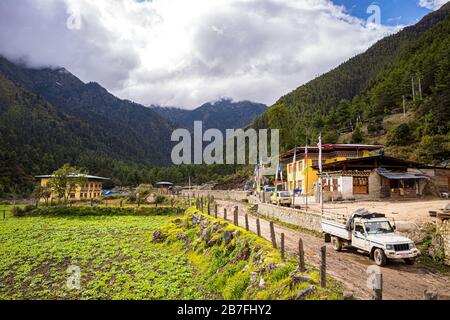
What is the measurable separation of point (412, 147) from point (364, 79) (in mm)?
103311

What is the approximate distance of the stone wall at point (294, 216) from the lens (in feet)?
72.0

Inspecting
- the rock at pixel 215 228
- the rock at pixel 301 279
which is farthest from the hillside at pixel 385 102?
the rock at pixel 301 279

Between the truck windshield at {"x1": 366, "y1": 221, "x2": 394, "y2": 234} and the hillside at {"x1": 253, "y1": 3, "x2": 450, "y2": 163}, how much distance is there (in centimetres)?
4808

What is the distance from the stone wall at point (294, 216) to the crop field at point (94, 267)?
30.8 ft

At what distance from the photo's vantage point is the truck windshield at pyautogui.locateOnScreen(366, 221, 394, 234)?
14.2 m

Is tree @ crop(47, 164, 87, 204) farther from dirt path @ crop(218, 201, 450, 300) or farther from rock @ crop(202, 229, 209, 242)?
dirt path @ crop(218, 201, 450, 300)

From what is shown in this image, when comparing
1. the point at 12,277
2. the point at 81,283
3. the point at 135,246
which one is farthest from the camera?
the point at 135,246

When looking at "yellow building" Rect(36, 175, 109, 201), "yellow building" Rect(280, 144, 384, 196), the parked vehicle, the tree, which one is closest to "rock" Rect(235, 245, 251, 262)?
the parked vehicle

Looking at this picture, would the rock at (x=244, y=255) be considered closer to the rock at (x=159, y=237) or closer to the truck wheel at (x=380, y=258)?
the truck wheel at (x=380, y=258)

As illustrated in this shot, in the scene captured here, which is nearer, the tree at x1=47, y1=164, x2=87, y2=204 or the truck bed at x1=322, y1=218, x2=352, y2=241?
the truck bed at x1=322, y1=218, x2=352, y2=241

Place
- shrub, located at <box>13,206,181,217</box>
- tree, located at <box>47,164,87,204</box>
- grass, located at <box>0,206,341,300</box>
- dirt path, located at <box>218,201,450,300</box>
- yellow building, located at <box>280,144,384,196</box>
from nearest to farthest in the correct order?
1. dirt path, located at <box>218,201,450,300</box>
2. grass, located at <box>0,206,341,300</box>
3. yellow building, located at <box>280,144,384,196</box>
4. shrub, located at <box>13,206,181,217</box>
5. tree, located at <box>47,164,87,204</box>
